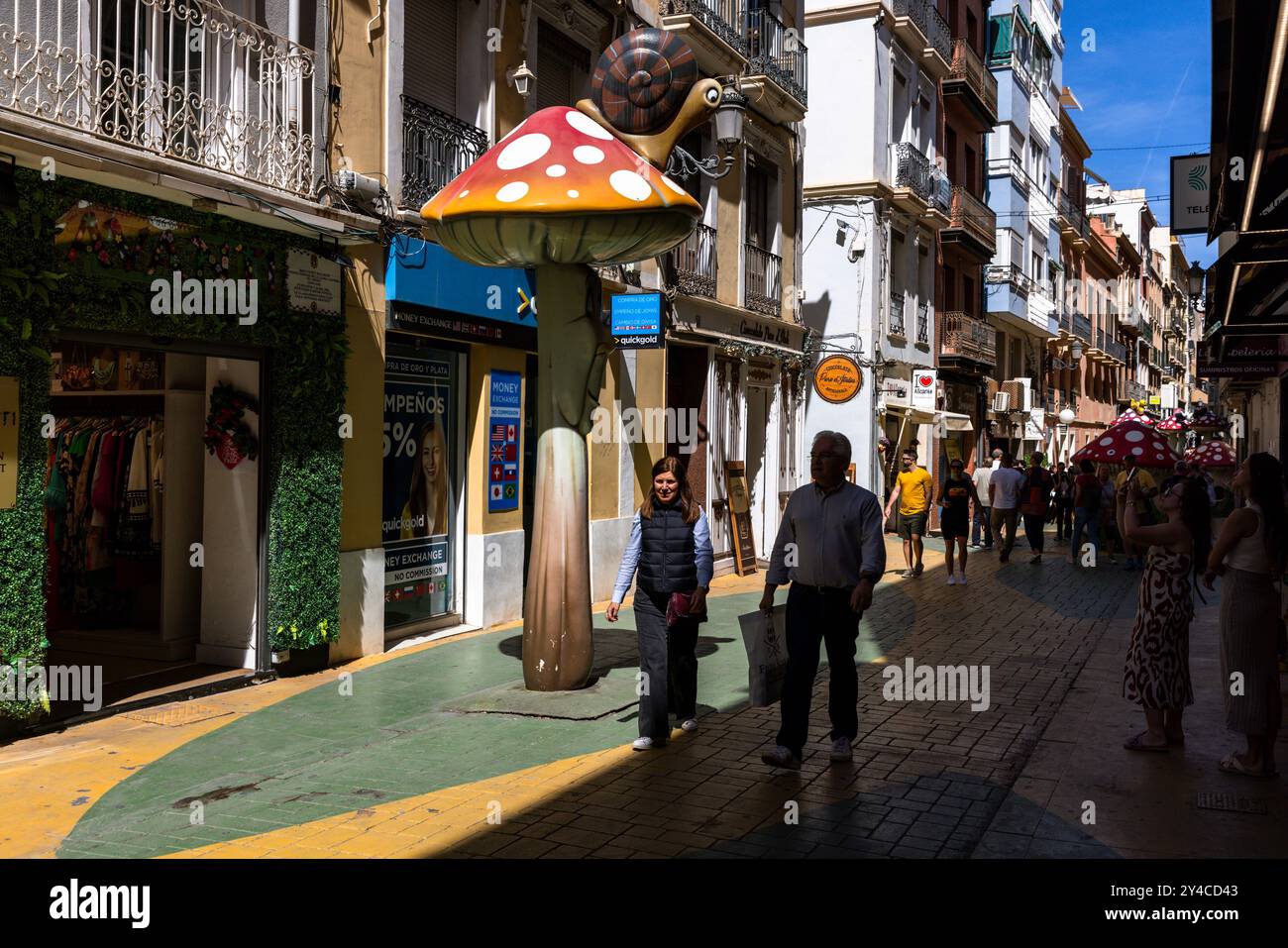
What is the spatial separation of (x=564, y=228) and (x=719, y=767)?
12.8ft

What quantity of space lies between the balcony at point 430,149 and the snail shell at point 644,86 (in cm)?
262

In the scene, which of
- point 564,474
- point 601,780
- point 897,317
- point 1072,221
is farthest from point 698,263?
point 1072,221

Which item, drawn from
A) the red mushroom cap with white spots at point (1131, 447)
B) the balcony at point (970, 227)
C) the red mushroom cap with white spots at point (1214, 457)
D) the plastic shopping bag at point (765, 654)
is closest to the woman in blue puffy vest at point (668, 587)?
the plastic shopping bag at point (765, 654)

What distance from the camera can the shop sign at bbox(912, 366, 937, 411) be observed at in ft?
86.2

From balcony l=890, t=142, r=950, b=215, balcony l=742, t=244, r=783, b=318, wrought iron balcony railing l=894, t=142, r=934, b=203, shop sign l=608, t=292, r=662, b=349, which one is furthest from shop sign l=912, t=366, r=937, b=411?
shop sign l=608, t=292, r=662, b=349

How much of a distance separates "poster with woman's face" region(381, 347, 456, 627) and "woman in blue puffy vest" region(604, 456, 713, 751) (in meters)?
4.28

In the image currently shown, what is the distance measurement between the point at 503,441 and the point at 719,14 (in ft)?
29.4

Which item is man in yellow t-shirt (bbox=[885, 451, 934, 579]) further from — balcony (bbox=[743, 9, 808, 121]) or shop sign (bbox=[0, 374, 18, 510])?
shop sign (bbox=[0, 374, 18, 510])

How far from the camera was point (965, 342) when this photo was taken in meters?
31.8

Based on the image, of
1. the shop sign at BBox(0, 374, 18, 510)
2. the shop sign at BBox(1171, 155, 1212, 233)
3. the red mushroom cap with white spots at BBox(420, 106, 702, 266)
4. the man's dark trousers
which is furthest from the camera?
the shop sign at BBox(1171, 155, 1212, 233)

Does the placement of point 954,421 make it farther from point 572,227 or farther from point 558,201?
point 558,201
